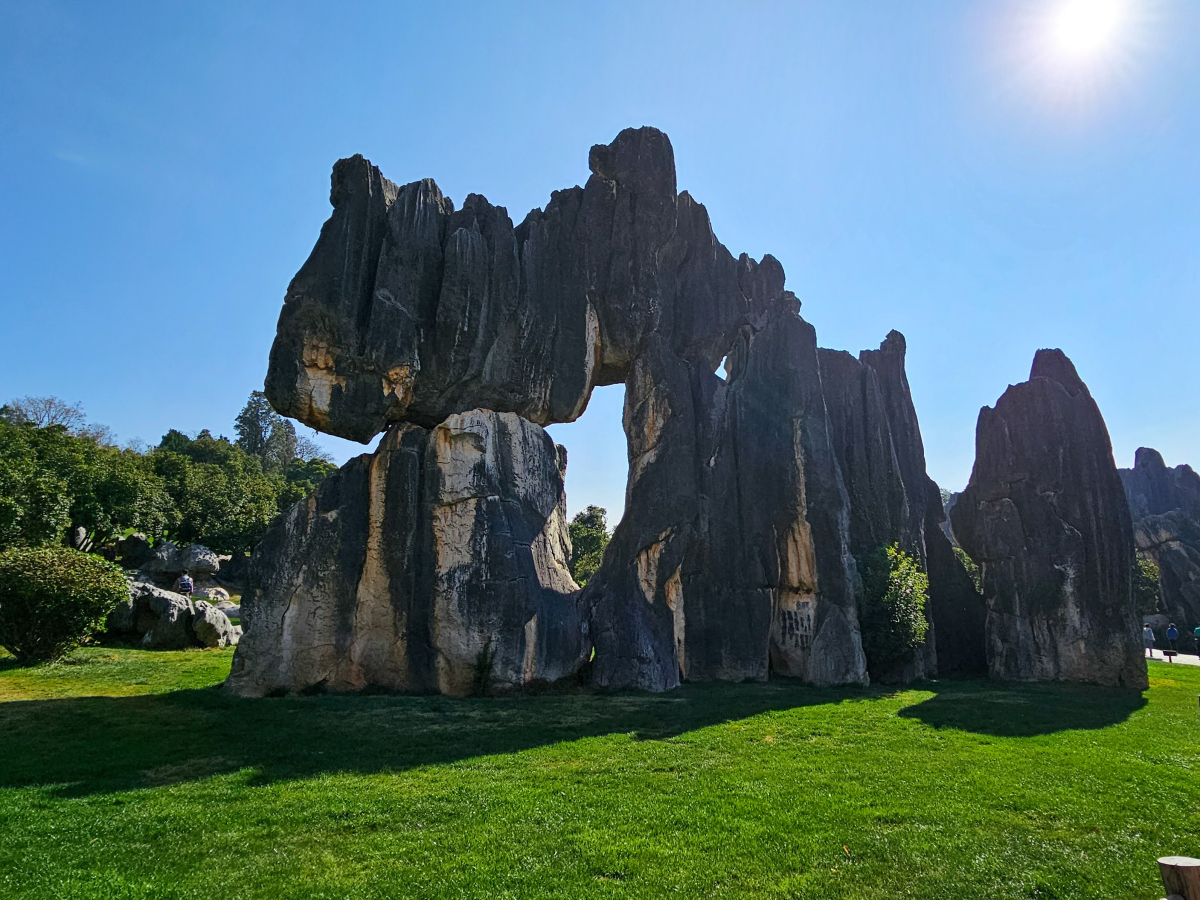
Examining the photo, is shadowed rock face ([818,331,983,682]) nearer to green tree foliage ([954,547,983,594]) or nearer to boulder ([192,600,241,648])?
green tree foliage ([954,547,983,594])

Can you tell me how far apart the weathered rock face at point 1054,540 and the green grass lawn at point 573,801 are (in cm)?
772

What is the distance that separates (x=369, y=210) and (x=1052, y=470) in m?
25.4

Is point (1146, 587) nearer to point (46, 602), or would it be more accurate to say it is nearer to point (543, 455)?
point (543, 455)

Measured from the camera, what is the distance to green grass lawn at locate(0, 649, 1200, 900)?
274 inches

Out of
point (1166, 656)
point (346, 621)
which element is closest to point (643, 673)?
point (346, 621)

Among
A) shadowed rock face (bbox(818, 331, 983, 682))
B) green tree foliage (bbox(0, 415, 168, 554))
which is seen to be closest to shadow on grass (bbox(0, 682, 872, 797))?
shadowed rock face (bbox(818, 331, 983, 682))

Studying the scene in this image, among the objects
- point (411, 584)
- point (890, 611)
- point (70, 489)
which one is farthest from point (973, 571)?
point (70, 489)

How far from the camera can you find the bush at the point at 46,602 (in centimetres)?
1908

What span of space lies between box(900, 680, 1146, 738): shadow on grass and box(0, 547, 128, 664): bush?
72.3ft

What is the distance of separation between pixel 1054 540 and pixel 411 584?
21.8 m

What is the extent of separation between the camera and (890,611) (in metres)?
23.4

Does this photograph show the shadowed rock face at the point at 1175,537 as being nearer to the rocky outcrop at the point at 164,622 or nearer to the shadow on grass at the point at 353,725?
the shadow on grass at the point at 353,725

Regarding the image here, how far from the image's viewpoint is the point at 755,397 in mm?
25562

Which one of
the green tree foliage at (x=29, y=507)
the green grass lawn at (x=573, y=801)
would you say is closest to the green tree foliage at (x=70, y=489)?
the green tree foliage at (x=29, y=507)
